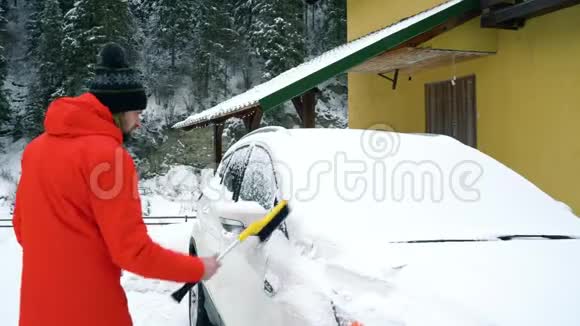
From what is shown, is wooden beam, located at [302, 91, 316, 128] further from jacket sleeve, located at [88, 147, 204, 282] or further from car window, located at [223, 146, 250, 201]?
jacket sleeve, located at [88, 147, 204, 282]

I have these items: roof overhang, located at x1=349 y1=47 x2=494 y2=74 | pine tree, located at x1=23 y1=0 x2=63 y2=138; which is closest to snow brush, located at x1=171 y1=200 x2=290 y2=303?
roof overhang, located at x1=349 y1=47 x2=494 y2=74

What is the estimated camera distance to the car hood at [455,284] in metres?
1.75

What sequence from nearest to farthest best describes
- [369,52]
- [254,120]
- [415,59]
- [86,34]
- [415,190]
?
[415,190] < [369,52] < [415,59] < [254,120] < [86,34]

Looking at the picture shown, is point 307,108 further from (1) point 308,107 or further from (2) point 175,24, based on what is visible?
(2) point 175,24

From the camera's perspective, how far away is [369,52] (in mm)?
6492

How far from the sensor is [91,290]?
5.57 ft

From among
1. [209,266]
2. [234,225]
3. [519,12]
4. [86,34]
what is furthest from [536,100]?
[86,34]

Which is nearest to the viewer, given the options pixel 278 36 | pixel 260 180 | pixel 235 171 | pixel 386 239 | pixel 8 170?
pixel 386 239

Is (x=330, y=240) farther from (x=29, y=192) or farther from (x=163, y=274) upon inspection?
(x=29, y=192)

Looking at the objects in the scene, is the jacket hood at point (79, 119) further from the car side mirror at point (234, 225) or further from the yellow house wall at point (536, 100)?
the yellow house wall at point (536, 100)

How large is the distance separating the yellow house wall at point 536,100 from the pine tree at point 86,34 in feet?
74.4

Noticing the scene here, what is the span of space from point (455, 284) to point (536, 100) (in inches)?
216

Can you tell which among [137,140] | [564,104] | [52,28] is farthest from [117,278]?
[52,28]

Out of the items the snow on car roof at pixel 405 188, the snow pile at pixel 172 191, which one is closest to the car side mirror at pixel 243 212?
the snow on car roof at pixel 405 188
